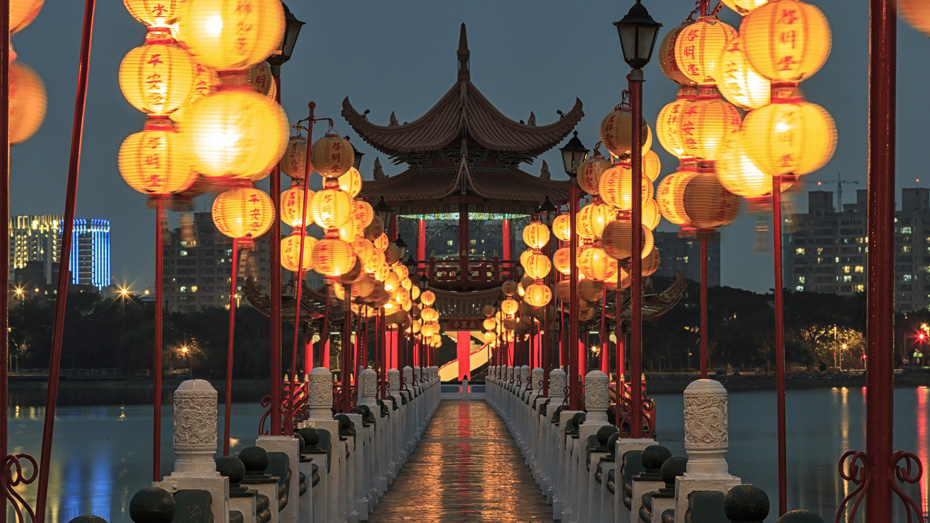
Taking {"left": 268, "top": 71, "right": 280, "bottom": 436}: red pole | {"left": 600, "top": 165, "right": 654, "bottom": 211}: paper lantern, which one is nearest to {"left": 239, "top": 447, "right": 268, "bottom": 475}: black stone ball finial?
{"left": 268, "top": 71, "right": 280, "bottom": 436}: red pole

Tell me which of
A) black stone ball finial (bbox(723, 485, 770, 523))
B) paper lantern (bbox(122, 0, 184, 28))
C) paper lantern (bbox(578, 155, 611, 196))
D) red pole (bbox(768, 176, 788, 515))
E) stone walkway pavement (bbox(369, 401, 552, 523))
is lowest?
stone walkway pavement (bbox(369, 401, 552, 523))

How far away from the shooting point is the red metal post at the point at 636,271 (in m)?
8.78

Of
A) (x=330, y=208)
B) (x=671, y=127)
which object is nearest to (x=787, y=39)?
(x=671, y=127)

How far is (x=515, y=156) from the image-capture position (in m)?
44.0

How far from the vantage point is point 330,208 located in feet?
42.6

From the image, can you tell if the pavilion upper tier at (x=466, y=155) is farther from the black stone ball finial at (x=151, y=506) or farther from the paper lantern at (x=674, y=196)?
the black stone ball finial at (x=151, y=506)

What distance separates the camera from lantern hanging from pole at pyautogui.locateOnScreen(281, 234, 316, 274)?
12.9 meters

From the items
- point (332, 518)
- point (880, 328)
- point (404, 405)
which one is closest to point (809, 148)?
point (880, 328)

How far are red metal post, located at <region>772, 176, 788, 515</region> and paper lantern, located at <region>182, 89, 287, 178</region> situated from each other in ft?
8.89

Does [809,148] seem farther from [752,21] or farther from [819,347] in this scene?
[819,347]

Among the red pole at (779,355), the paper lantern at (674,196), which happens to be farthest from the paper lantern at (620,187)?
the red pole at (779,355)

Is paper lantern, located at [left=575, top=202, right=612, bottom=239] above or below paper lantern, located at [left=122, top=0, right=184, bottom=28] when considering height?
below

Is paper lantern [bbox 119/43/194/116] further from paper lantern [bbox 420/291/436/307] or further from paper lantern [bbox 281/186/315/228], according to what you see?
paper lantern [bbox 420/291/436/307]

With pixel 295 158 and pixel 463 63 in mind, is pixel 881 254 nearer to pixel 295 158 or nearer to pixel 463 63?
pixel 295 158
